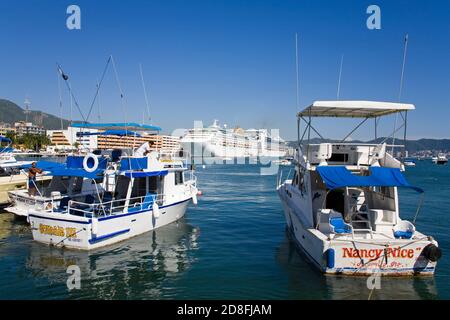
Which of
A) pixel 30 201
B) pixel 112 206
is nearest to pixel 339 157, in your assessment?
pixel 112 206

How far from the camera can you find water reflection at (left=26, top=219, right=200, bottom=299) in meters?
9.62

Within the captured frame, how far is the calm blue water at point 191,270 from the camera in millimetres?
9336

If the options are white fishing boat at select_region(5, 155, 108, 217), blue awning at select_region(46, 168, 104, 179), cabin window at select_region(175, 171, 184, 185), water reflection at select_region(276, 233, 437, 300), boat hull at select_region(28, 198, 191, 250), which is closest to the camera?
water reflection at select_region(276, 233, 437, 300)

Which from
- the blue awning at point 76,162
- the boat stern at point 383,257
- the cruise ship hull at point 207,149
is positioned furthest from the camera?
the cruise ship hull at point 207,149

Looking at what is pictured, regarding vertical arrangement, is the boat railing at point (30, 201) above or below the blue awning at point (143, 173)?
below

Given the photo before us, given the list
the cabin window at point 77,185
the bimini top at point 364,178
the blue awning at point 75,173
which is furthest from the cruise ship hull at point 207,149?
the bimini top at point 364,178

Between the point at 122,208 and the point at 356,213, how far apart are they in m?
10.5

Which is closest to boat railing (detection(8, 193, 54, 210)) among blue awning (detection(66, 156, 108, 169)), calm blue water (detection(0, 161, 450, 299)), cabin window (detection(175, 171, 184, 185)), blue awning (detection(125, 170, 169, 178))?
calm blue water (detection(0, 161, 450, 299))

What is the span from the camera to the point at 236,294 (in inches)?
367

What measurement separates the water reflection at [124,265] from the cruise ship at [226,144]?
285 feet

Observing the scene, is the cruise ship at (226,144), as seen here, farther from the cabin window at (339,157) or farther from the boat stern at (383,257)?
the boat stern at (383,257)

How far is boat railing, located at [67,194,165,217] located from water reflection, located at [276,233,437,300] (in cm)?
785

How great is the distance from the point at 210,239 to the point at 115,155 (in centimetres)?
705

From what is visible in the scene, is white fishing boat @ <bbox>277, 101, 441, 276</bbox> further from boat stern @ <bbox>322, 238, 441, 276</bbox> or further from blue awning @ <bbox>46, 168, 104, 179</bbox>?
blue awning @ <bbox>46, 168, 104, 179</bbox>
